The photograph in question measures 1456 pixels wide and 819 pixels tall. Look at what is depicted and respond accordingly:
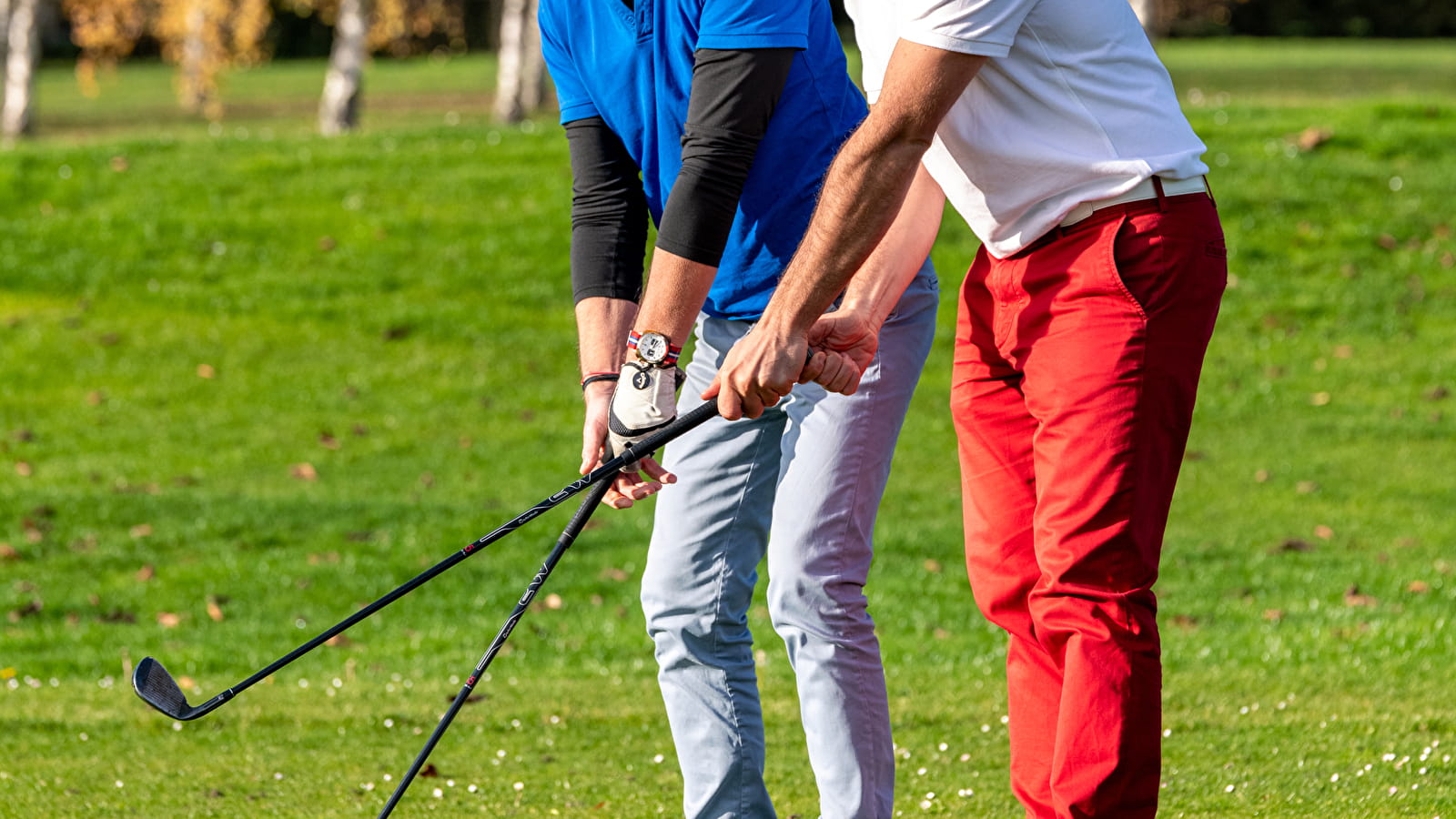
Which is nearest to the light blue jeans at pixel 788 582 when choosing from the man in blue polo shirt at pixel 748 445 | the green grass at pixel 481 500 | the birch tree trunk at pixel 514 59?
the man in blue polo shirt at pixel 748 445

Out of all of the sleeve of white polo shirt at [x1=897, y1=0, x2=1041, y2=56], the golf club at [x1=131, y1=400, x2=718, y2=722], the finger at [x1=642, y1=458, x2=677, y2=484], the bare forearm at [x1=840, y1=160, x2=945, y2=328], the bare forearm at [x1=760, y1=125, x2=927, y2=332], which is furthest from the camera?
the finger at [x1=642, y1=458, x2=677, y2=484]

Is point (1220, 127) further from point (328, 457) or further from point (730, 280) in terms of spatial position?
point (730, 280)

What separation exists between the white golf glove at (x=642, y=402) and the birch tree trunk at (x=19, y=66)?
20.2m

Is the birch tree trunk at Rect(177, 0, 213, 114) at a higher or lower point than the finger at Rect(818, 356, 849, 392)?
lower

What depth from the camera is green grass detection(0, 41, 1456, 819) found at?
16.9 ft

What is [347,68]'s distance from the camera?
20328 mm

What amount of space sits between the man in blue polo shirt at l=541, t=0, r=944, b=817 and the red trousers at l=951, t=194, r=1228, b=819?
460 millimetres

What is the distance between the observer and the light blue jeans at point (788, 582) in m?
3.43

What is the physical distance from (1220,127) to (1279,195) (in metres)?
1.91

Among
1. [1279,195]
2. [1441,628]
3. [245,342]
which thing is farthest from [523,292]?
→ [1441,628]

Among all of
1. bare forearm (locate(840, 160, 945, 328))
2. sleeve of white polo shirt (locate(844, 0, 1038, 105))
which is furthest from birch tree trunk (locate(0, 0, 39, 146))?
sleeve of white polo shirt (locate(844, 0, 1038, 105))

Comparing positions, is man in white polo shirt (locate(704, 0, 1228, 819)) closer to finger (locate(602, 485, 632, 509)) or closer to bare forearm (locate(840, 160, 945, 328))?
bare forearm (locate(840, 160, 945, 328))

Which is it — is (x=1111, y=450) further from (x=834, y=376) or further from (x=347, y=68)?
(x=347, y=68)

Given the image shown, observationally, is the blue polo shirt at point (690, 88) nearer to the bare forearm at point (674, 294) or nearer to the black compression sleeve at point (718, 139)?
the black compression sleeve at point (718, 139)
